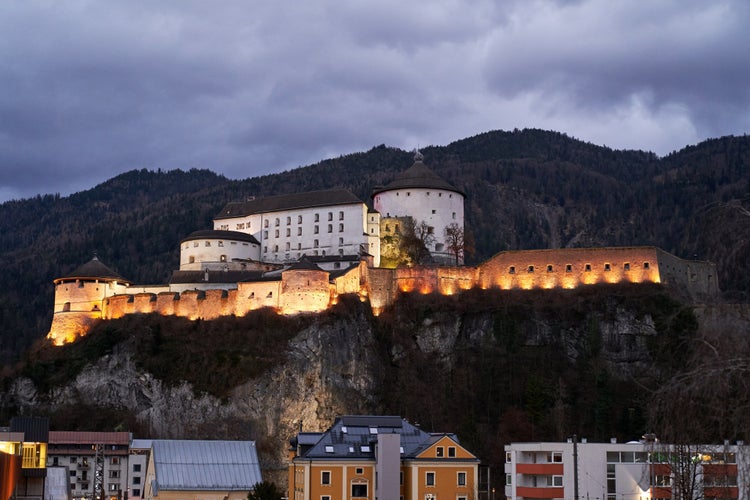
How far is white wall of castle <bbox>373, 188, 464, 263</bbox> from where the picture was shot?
108850mm

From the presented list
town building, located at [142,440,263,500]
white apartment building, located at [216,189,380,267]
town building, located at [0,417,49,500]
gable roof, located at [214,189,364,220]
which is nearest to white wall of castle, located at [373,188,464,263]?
gable roof, located at [214,189,364,220]

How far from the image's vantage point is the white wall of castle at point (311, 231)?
107750 mm

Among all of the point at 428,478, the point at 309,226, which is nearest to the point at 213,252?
the point at 309,226

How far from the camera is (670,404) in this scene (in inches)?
562

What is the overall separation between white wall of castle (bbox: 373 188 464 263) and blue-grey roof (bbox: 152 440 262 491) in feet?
120

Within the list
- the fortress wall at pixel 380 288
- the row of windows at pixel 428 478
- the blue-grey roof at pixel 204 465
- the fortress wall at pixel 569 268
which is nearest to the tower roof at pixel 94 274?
the fortress wall at pixel 380 288

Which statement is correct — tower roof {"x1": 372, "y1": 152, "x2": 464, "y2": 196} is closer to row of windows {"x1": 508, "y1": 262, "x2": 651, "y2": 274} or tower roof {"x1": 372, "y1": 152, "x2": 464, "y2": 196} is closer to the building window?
row of windows {"x1": 508, "y1": 262, "x2": 651, "y2": 274}

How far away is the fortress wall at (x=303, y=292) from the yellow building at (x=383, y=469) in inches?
1060

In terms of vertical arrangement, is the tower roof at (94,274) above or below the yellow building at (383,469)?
above

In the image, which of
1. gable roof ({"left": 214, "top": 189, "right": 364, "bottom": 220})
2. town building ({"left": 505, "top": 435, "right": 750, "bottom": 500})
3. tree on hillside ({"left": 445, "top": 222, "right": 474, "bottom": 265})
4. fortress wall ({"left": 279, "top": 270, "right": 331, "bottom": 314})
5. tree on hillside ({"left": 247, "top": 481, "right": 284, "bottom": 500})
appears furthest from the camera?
gable roof ({"left": 214, "top": 189, "right": 364, "bottom": 220})

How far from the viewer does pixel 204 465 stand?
75750 mm

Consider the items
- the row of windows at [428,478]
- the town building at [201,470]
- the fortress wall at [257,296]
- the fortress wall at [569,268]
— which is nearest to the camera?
the row of windows at [428,478]

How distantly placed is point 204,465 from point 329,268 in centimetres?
3285

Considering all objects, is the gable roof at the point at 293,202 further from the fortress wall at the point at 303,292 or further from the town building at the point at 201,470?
the town building at the point at 201,470
